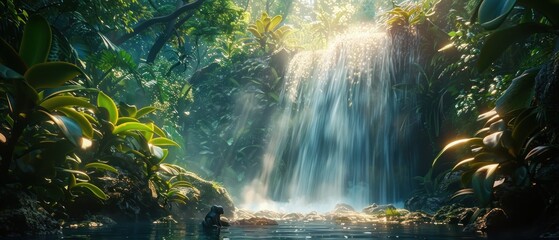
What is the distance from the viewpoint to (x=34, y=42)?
412cm

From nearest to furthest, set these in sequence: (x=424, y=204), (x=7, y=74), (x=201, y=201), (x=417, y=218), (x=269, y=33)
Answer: (x=7, y=74), (x=417, y=218), (x=201, y=201), (x=424, y=204), (x=269, y=33)

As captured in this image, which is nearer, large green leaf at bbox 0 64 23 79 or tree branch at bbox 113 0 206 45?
large green leaf at bbox 0 64 23 79

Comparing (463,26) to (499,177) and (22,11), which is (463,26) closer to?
(499,177)

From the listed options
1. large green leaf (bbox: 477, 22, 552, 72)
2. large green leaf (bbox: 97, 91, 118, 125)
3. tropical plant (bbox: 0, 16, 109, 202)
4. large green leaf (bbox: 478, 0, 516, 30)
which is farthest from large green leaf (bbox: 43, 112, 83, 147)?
large green leaf (bbox: 477, 22, 552, 72)

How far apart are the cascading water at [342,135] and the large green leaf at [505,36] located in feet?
31.4

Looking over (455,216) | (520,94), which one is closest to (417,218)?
(455,216)

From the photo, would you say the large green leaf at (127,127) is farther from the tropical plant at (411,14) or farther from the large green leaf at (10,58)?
the tropical plant at (411,14)

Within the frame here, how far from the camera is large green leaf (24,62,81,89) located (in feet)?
12.6

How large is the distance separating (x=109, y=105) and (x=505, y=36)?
5.61 meters

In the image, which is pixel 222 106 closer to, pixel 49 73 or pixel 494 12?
pixel 49 73

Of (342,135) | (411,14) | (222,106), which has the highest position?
(411,14)

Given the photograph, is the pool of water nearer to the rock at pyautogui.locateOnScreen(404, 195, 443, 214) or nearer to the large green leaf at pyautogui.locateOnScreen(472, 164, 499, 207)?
the large green leaf at pyautogui.locateOnScreen(472, 164, 499, 207)

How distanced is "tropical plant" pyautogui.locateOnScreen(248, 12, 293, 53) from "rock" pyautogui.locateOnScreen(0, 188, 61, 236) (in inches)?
652

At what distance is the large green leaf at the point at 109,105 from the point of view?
6.44m
